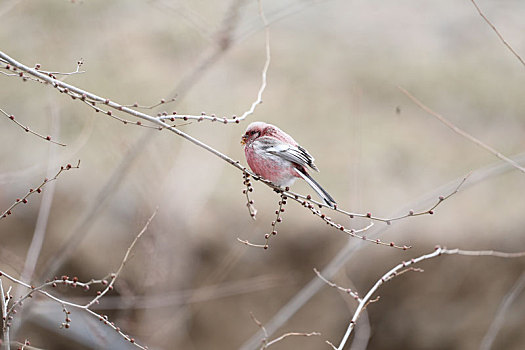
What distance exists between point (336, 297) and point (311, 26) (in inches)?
95.5

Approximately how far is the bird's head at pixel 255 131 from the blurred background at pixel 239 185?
2.05 feet

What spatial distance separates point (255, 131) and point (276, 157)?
0.14 meters

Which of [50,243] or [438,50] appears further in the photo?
[438,50]

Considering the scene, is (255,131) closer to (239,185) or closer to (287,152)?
(287,152)

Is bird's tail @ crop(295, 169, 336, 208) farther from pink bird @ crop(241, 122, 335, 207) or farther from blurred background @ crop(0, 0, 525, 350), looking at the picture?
blurred background @ crop(0, 0, 525, 350)

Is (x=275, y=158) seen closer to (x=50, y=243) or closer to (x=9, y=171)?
(x=50, y=243)

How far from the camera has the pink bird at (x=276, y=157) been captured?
1970 mm

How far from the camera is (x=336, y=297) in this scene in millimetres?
3301

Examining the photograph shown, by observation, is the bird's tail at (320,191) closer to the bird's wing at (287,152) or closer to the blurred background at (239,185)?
the bird's wing at (287,152)

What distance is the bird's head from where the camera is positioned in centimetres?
205

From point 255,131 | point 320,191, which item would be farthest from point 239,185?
point 320,191

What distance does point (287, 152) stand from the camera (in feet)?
6.46

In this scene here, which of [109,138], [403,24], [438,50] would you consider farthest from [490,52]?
[109,138]

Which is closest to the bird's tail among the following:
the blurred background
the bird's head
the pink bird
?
the pink bird
